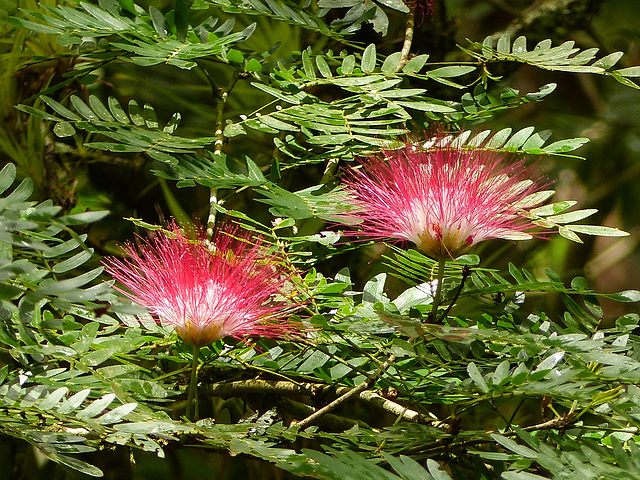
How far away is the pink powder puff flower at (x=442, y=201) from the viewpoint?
53 centimetres

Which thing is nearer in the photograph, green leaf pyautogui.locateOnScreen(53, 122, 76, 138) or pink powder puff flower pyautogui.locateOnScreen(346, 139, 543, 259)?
pink powder puff flower pyautogui.locateOnScreen(346, 139, 543, 259)

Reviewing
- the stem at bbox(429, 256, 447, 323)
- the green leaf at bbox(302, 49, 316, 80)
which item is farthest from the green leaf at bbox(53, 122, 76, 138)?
the stem at bbox(429, 256, 447, 323)

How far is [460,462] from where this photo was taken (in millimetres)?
562

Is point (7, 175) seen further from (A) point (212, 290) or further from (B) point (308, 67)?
(B) point (308, 67)

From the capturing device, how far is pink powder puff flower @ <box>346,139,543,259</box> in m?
0.53

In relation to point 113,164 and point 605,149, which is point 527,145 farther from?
point 605,149

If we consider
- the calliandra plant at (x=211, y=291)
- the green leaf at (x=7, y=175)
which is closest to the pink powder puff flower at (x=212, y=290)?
the calliandra plant at (x=211, y=291)

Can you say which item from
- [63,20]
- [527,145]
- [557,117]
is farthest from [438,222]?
[557,117]

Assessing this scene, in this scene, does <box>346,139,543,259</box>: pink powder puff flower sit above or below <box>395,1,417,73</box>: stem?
below

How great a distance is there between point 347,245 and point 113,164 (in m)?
0.58

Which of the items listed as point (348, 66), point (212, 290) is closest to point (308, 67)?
point (348, 66)

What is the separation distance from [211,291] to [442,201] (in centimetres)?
18

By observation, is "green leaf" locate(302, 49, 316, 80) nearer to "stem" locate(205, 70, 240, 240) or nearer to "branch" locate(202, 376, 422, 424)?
"stem" locate(205, 70, 240, 240)

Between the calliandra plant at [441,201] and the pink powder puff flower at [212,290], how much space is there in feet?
0.28
